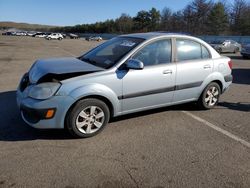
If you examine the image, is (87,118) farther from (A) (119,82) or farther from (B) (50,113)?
(A) (119,82)

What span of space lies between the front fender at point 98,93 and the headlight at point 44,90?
0.25m

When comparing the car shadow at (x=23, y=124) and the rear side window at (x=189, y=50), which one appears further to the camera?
the rear side window at (x=189, y=50)

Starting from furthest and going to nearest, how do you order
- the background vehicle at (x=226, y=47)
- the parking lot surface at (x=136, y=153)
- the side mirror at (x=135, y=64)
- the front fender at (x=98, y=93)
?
1. the background vehicle at (x=226, y=47)
2. the side mirror at (x=135, y=64)
3. the front fender at (x=98, y=93)
4. the parking lot surface at (x=136, y=153)

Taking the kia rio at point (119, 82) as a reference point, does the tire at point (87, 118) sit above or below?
below

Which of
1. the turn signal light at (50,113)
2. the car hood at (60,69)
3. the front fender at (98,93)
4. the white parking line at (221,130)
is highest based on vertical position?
the car hood at (60,69)

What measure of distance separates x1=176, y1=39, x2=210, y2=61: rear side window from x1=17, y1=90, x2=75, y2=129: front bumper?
2.40m

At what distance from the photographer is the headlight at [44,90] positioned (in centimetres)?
435

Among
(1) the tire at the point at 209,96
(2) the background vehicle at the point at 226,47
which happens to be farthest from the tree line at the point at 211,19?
(1) the tire at the point at 209,96

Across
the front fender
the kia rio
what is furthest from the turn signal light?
the front fender

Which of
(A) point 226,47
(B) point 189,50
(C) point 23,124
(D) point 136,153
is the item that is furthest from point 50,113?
(A) point 226,47

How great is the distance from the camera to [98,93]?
15.1 feet

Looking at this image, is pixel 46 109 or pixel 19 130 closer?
pixel 46 109

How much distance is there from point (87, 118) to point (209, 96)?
2.93m

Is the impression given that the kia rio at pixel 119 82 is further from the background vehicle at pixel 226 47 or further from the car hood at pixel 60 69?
the background vehicle at pixel 226 47
